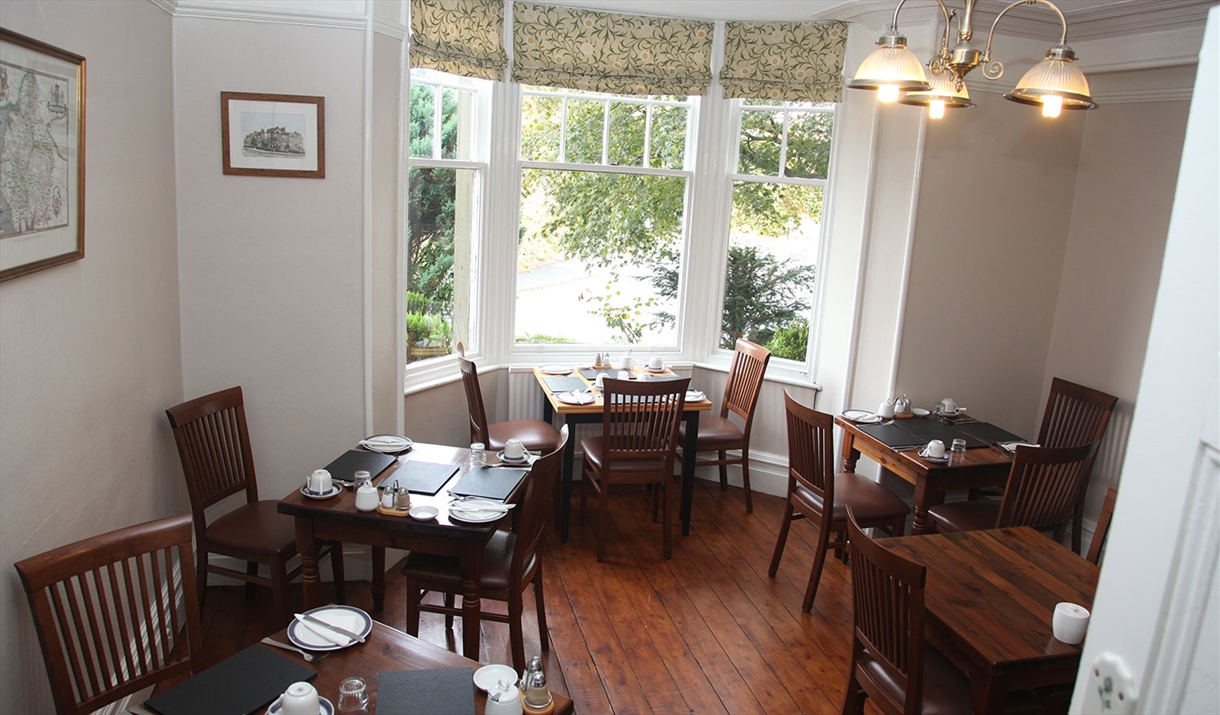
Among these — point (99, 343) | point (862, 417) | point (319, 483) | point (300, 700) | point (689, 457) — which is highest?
point (99, 343)

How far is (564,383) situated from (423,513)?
1887 mm

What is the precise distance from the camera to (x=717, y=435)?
4.75 meters

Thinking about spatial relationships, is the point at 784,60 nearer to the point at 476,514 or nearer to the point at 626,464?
the point at 626,464

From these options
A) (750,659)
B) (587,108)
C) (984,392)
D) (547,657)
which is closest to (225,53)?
(587,108)

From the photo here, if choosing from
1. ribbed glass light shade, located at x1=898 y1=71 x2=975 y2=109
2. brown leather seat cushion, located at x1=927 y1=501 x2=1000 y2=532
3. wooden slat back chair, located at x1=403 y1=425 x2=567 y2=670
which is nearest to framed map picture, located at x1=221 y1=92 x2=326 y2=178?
wooden slat back chair, located at x1=403 y1=425 x2=567 y2=670

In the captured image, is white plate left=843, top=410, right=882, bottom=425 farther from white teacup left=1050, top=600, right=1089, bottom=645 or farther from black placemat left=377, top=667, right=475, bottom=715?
black placemat left=377, top=667, right=475, bottom=715

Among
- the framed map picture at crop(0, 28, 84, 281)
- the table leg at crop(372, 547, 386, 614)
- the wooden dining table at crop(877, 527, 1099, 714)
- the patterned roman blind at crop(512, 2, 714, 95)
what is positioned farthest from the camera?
the patterned roman blind at crop(512, 2, 714, 95)

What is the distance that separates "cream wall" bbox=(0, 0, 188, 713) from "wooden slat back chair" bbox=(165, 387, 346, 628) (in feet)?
0.41

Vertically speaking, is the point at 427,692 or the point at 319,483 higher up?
the point at 319,483

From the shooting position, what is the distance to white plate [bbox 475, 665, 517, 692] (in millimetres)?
1995

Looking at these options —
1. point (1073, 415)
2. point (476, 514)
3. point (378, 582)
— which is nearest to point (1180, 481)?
point (476, 514)

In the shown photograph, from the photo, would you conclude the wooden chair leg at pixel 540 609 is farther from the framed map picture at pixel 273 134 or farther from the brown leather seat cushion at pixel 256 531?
the framed map picture at pixel 273 134

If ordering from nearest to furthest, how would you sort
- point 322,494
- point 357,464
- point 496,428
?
point 322,494, point 357,464, point 496,428

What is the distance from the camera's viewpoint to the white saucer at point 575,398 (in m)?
4.32
